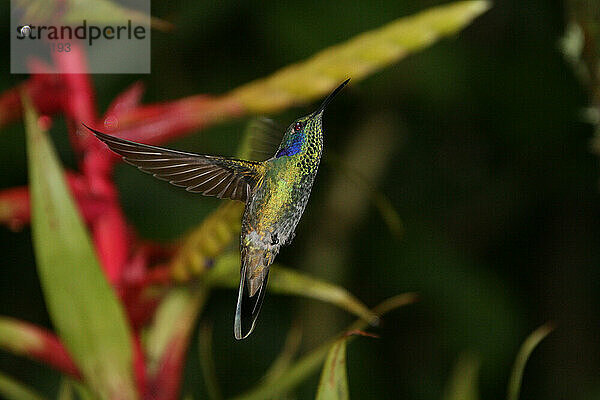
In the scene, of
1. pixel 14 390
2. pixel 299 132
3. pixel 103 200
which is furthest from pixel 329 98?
pixel 14 390

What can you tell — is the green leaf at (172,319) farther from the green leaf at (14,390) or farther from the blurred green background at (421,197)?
the blurred green background at (421,197)

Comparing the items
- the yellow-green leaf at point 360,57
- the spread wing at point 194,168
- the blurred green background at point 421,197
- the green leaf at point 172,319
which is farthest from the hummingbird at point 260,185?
the blurred green background at point 421,197

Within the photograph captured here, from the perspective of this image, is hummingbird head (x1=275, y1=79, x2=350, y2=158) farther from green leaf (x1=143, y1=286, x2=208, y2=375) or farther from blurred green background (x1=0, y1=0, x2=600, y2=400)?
blurred green background (x1=0, y1=0, x2=600, y2=400)

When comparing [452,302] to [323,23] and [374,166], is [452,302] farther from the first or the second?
[323,23]

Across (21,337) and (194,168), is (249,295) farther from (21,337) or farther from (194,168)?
(21,337)

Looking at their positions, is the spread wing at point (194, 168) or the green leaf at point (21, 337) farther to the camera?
the green leaf at point (21, 337)

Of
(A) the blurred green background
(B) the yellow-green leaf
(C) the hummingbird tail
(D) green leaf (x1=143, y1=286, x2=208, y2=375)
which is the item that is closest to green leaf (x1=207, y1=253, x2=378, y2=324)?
(D) green leaf (x1=143, y1=286, x2=208, y2=375)

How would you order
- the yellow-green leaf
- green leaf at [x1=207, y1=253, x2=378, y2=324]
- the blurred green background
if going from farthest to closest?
the blurred green background
green leaf at [x1=207, y1=253, x2=378, y2=324]
the yellow-green leaf
